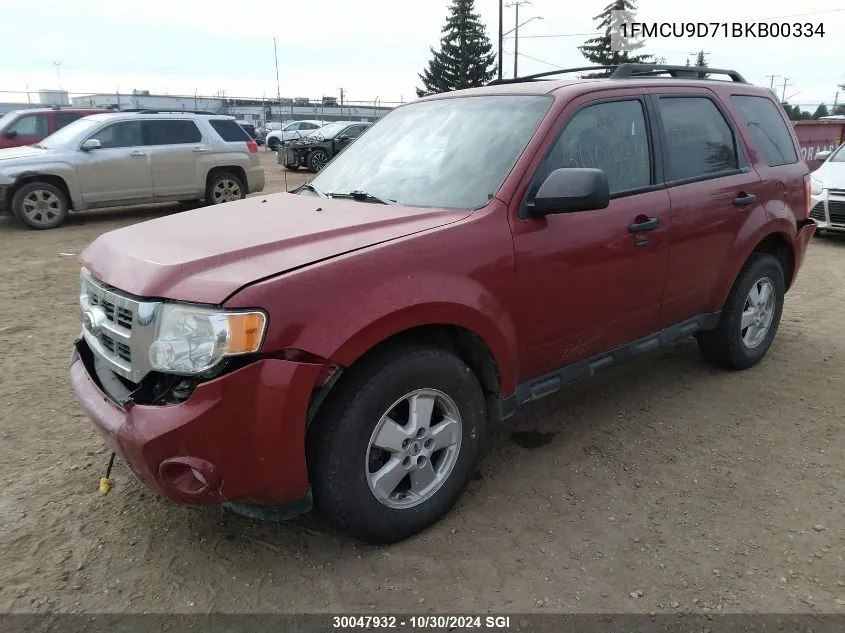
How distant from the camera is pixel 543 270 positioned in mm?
2943

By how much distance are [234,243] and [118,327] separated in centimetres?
54

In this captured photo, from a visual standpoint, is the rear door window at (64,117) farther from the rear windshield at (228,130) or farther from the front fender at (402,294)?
the front fender at (402,294)

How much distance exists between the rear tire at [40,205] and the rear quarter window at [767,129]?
32.1ft

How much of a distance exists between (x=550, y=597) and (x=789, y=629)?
0.82 metres

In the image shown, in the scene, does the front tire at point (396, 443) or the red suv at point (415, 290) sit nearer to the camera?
the red suv at point (415, 290)

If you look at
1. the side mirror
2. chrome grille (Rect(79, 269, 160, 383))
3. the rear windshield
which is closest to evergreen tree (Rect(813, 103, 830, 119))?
the rear windshield

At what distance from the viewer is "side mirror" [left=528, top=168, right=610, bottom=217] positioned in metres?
2.71

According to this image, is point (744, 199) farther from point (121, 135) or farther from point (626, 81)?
point (121, 135)

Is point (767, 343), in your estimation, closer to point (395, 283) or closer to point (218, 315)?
point (395, 283)

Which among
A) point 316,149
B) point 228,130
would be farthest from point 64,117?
point 316,149

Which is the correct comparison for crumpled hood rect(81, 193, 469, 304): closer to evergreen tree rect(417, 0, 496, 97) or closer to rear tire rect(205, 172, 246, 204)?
rear tire rect(205, 172, 246, 204)

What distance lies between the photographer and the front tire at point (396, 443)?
2.40 m

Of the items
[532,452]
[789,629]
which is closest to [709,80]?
[532,452]

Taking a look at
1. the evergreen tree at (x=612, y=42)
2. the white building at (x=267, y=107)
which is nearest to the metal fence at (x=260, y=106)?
the white building at (x=267, y=107)
